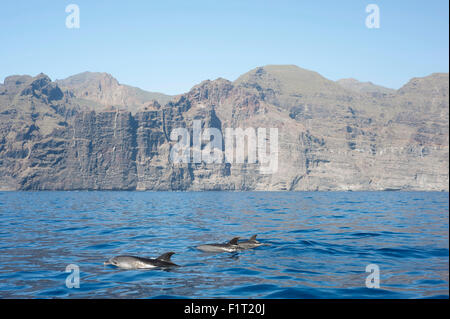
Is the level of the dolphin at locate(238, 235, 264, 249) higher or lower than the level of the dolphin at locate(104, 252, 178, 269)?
lower

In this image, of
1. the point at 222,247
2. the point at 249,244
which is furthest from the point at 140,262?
the point at 249,244

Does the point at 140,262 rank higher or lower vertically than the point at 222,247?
higher

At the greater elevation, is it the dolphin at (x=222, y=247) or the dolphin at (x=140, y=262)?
the dolphin at (x=140, y=262)

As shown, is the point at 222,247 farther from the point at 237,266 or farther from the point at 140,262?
the point at 140,262

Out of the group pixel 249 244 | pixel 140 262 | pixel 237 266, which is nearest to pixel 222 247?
pixel 249 244

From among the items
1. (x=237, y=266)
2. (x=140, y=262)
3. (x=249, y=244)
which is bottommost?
(x=249, y=244)

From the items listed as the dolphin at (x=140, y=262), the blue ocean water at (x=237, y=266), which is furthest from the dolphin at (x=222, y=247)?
the dolphin at (x=140, y=262)

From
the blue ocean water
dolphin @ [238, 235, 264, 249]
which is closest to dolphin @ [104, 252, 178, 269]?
the blue ocean water

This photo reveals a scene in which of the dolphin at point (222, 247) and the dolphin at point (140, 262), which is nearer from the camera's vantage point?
the dolphin at point (140, 262)

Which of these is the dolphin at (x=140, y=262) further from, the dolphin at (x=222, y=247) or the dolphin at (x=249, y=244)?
the dolphin at (x=249, y=244)

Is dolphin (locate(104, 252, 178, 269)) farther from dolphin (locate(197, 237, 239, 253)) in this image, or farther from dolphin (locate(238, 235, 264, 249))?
dolphin (locate(238, 235, 264, 249))

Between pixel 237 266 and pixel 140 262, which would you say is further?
pixel 237 266

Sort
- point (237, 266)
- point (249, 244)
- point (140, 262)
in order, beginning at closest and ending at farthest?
point (140, 262) → point (237, 266) → point (249, 244)

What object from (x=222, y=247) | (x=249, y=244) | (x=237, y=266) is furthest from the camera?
(x=249, y=244)
